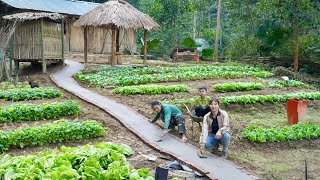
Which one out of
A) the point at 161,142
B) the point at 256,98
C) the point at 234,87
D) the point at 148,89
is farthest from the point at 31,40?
the point at 161,142

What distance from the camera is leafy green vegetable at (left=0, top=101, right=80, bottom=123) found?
12125 millimetres

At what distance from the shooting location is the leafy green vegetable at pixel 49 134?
9830mm

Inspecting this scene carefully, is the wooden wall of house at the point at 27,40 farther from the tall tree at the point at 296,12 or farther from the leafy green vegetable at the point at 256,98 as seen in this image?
the tall tree at the point at 296,12

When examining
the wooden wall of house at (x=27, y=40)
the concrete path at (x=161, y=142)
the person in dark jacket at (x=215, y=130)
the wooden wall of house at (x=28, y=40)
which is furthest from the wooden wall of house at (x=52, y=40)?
the person in dark jacket at (x=215, y=130)

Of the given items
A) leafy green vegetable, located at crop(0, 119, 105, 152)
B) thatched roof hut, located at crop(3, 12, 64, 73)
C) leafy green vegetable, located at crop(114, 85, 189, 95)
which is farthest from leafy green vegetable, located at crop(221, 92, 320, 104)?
thatched roof hut, located at crop(3, 12, 64, 73)

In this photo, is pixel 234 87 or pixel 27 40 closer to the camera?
pixel 234 87

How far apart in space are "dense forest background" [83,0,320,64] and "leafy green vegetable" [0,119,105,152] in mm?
16797

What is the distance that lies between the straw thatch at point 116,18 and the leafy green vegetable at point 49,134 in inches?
454

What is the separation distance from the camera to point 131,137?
1098 centimetres

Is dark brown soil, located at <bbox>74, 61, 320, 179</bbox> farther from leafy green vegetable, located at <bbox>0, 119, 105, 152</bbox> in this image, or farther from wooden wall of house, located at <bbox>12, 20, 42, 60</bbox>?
wooden wall of house, located at <bbox>12, 20, 42, 60</bbox>

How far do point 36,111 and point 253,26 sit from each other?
2306cm

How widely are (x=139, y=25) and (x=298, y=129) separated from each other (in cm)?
1256

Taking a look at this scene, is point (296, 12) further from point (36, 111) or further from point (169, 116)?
point (36, 111)

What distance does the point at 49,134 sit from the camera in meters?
10.2
